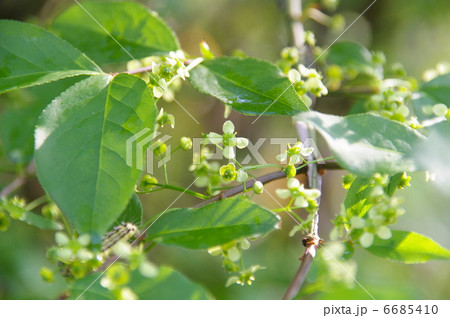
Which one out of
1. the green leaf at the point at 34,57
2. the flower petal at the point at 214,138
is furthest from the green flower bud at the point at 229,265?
the green leaf at the point at 34,57

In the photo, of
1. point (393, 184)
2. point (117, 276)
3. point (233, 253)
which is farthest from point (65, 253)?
point (393, 184)

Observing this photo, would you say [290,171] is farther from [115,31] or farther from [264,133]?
[264,133]

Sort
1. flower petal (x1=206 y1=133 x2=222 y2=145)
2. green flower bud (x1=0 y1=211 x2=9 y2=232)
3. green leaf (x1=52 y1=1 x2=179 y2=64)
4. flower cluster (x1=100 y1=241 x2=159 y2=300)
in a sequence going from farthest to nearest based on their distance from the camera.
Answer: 1. green leaf (x1=52 y1=1 x2=179 y2=64)
2. green flower bud (x1=0 y1=211 x2=9 y2=232)
3. flower petal (x1=206 y1=133 x2=222 y2=145)
4. flower cluster (x1=100 y1=241 x2=159 y2=300)

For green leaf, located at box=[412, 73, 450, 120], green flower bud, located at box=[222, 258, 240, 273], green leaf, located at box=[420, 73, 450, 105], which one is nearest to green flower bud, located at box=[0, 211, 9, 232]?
green flower bud, located at box=[222, 258, 240, 273]

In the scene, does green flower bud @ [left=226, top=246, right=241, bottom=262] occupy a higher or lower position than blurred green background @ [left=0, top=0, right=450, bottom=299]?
lower

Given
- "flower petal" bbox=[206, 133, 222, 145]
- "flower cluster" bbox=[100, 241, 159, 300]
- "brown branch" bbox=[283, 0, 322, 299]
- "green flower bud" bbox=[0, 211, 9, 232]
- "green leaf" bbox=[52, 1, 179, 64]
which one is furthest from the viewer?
"green leaf" bbox=[52, 1, 179, 64]

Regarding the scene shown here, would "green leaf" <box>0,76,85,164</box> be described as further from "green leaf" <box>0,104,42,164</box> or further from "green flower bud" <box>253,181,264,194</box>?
"green flower bud" <box>253,181,264,194</box>

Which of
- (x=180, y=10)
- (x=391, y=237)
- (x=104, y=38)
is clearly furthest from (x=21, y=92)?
(x=391, y=237)
